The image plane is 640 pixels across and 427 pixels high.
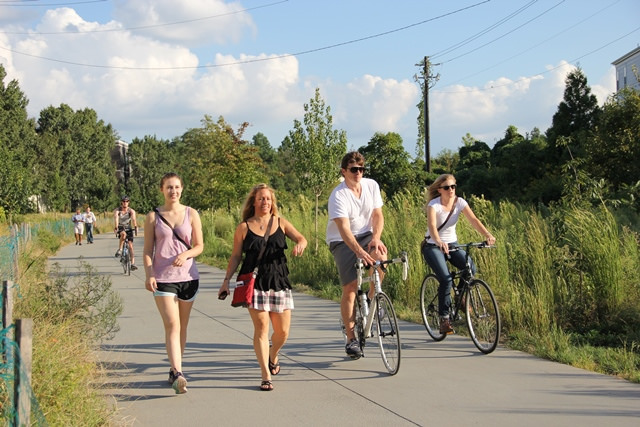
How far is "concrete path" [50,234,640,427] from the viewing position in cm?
545

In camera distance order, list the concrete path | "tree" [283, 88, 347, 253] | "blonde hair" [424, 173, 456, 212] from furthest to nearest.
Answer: "tree" [283, 88, 347, 253]
"blonde hair" [424, 173, 456, 212]
the concrete path

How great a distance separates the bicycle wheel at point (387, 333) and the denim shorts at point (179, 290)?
1.77 m

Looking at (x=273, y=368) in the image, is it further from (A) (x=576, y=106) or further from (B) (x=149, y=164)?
(B) (x=149, y=164)

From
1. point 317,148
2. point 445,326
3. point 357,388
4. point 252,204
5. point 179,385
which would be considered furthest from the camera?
point 317,148

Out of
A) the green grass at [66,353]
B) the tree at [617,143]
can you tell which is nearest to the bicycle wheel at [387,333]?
the green grass at [66,353]

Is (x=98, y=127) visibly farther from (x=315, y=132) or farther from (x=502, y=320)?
(x=502, y=320)

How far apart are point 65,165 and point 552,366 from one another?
65.2 metres

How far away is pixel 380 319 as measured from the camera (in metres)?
6.97

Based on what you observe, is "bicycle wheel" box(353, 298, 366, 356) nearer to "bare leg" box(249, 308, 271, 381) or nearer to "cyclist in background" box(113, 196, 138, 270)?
"bare leg" box(249, 308, 271, 381)

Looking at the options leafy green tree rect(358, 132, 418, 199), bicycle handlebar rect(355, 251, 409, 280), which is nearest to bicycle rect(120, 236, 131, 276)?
bicycle handlebar rect(355, 251, 409, 280)

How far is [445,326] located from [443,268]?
2.13 feet

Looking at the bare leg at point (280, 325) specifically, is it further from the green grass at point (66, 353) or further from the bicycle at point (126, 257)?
the bicycle at point (126, 257)

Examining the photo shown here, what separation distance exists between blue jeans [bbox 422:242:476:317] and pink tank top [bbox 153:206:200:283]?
2881mm

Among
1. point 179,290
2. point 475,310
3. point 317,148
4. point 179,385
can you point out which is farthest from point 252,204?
point 317,148
